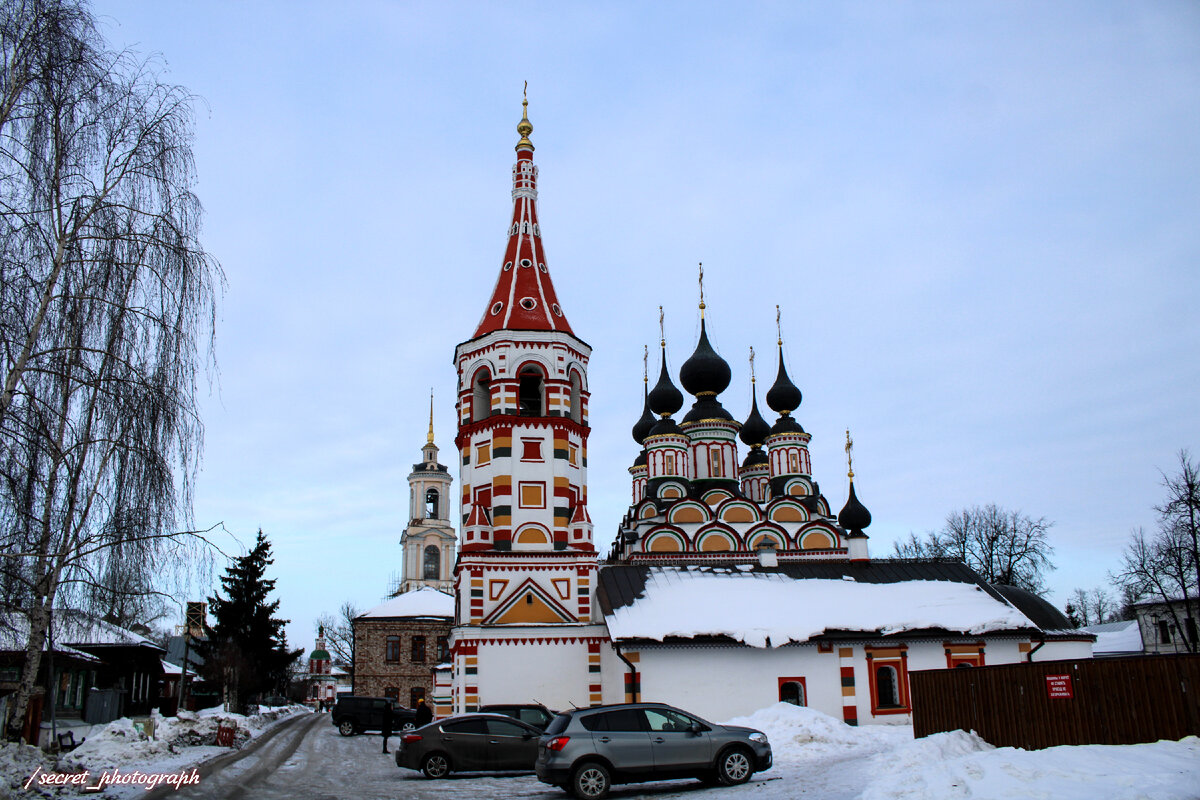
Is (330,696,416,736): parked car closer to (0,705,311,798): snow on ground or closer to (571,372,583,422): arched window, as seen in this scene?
(0,705,311,798): snow on ground

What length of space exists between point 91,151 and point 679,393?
37.9 m

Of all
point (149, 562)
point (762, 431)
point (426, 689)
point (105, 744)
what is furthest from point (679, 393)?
point (149, 562)

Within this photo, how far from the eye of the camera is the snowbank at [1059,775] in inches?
410

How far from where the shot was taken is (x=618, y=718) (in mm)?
14969

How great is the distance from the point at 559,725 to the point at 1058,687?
7542 mm

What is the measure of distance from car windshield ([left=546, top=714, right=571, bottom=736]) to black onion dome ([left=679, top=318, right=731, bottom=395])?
34907mm

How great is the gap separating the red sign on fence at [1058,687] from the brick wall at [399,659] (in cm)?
3683

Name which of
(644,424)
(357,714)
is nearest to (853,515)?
(644,424)

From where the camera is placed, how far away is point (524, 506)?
92.9ft

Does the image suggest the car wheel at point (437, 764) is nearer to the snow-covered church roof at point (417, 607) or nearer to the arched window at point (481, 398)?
the arched window at point (481, 398)

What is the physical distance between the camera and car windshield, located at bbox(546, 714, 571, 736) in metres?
14.9

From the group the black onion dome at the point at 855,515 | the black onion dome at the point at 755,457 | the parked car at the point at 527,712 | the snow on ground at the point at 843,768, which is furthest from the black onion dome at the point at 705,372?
the parked car at the point at 527,712

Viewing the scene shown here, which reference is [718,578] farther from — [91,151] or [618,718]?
[91,151]

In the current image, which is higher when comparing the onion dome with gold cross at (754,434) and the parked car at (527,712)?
the onion dome with gold cross at (754,434)
